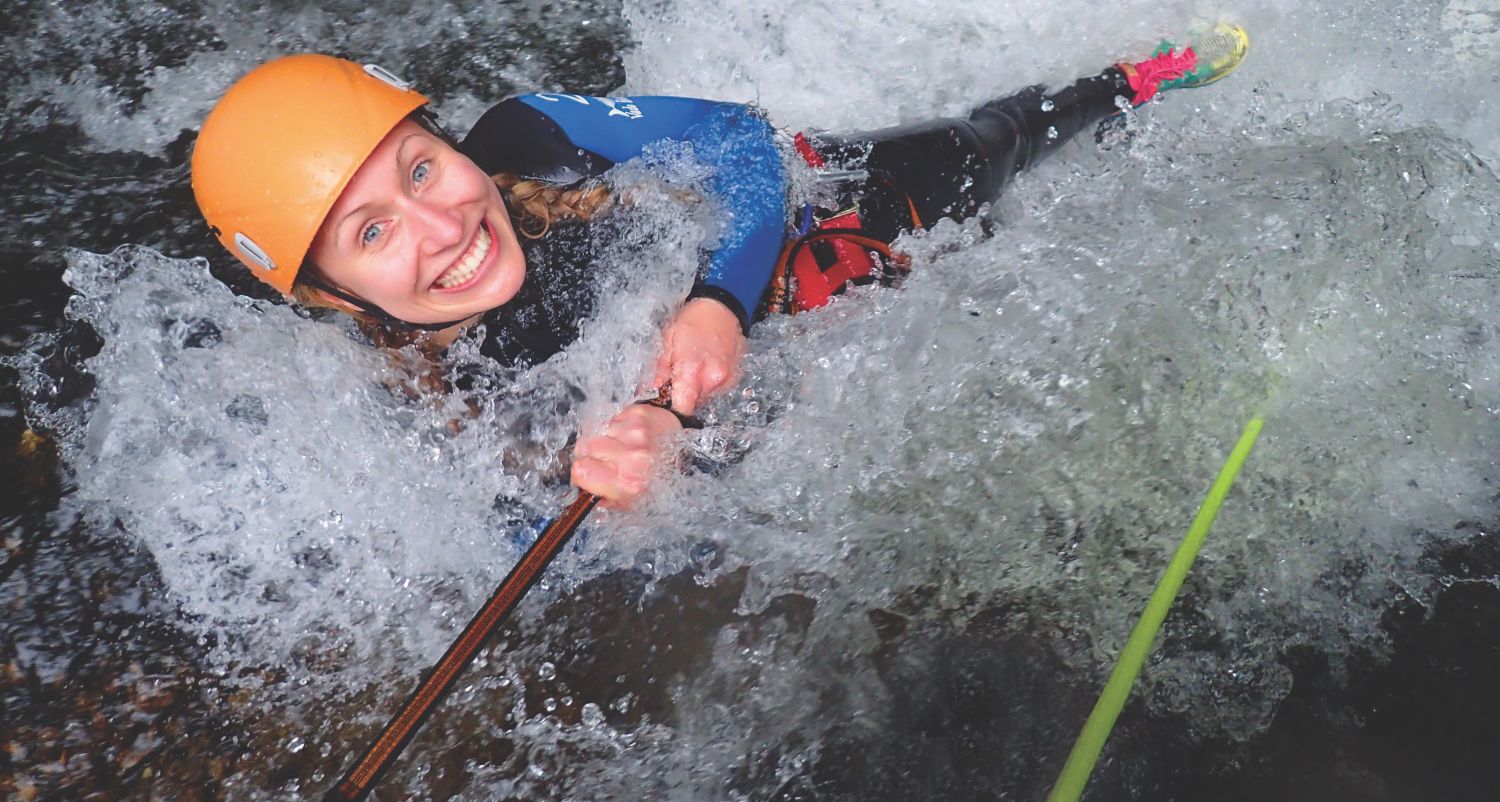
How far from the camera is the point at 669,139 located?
101 inches

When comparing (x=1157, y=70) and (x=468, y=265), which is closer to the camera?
(x=468, y=265)

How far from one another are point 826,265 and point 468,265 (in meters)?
0.98

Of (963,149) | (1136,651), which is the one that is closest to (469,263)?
(963,149)

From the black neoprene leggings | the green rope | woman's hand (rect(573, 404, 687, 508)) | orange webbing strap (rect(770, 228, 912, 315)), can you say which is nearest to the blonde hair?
orange webbing strap (rect(770, 228, 912, 315))

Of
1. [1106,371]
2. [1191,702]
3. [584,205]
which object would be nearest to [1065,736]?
[1191,702]

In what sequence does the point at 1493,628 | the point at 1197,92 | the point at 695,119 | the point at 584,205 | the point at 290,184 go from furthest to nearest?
the point at 1197,92, the point at 695,119, the point at 584,205, the point at 1493,628, the point at 290,184

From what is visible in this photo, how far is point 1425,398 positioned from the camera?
2.50m

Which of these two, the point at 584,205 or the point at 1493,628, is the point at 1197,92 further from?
the point at 584,205

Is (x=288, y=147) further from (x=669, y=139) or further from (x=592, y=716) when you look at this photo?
(x=592, y=716)

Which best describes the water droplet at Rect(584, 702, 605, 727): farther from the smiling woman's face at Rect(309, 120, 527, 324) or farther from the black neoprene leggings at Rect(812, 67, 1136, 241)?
the black neoprene leggings at Rect(812, 67, 1136, 241)

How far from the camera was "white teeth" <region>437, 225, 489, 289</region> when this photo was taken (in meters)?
2.12

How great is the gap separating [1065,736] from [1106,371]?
0.89m

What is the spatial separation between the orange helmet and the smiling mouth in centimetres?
27

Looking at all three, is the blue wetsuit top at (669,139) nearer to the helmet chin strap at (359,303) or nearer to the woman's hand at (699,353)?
the woman's hand at (699,353)
